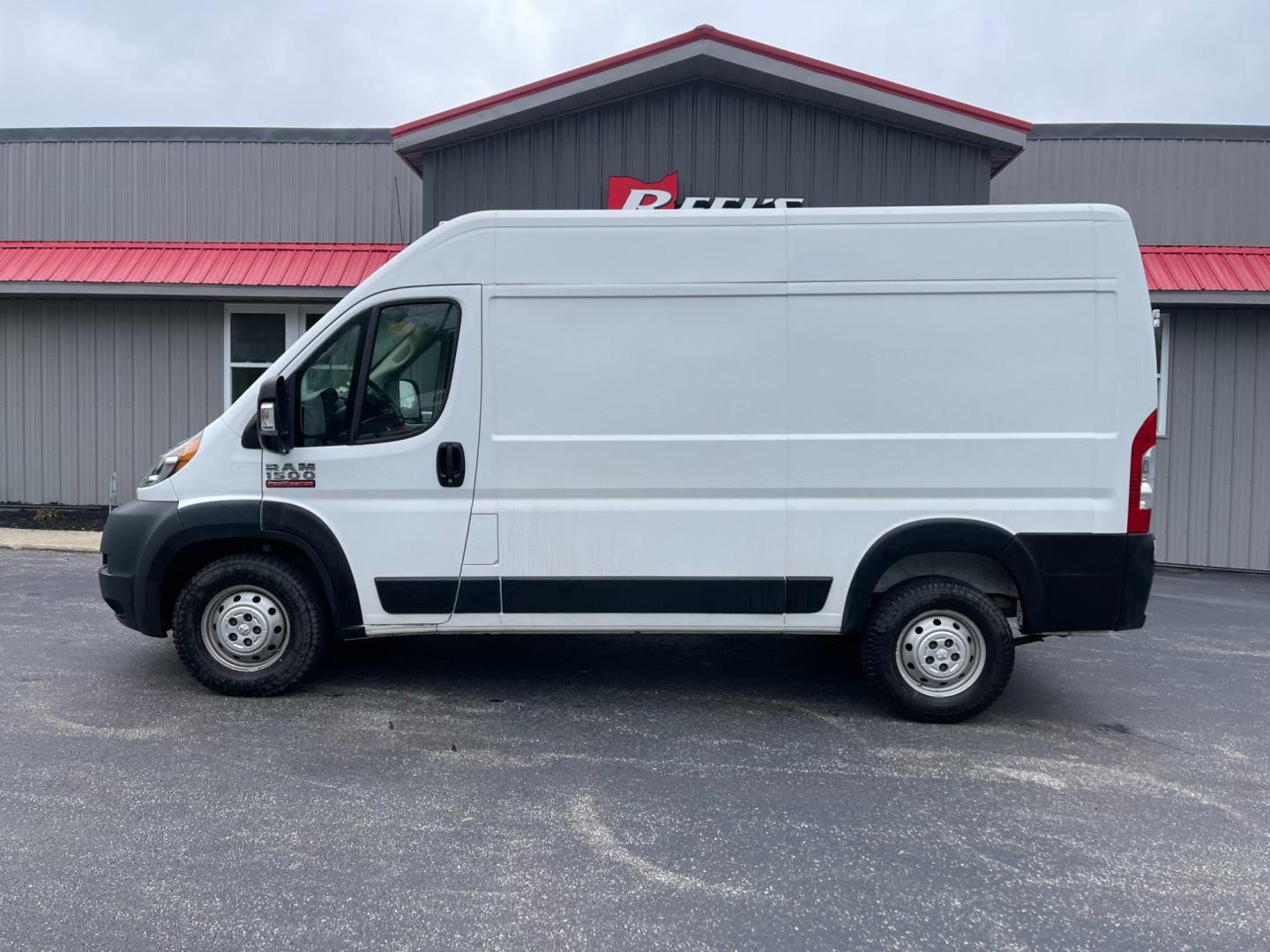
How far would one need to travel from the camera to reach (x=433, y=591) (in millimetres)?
5133

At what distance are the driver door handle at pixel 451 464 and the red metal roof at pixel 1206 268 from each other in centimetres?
900

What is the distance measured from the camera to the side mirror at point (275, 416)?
4996 millimetres

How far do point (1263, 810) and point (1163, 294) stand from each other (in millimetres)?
8221

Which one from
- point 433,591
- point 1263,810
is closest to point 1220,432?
point 1263,810

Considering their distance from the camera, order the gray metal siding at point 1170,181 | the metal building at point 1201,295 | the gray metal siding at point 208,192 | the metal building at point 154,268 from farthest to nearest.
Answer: the gray metal siding at point 208,192 < the metal building at point 154,268 < the gray metal siding at point 1170,181 < the metal building at point 1201,295

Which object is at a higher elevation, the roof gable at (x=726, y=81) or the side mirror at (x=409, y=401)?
the roof gable at (x=726, y=81)

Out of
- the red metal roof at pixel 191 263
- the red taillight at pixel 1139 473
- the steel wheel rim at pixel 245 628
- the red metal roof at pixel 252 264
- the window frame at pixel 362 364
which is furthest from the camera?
the red metal roof at pixel 191 263

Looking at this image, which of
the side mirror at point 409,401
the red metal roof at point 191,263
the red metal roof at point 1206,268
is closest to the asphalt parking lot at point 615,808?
the side mirror at point 409,401

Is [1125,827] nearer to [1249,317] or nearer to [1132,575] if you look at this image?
[1132,575]

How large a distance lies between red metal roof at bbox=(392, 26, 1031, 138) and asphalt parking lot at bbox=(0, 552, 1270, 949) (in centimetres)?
583

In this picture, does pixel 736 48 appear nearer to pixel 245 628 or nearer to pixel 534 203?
pixel 534 203

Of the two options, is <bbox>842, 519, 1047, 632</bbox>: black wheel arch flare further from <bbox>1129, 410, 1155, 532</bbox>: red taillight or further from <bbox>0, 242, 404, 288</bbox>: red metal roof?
<bbox>0, 242, 404, 288</bbox>: red metal roof

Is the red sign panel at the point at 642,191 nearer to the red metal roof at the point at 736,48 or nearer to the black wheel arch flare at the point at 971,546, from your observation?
the red metal roof at the point at 736,48

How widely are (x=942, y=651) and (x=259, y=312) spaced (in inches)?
414
